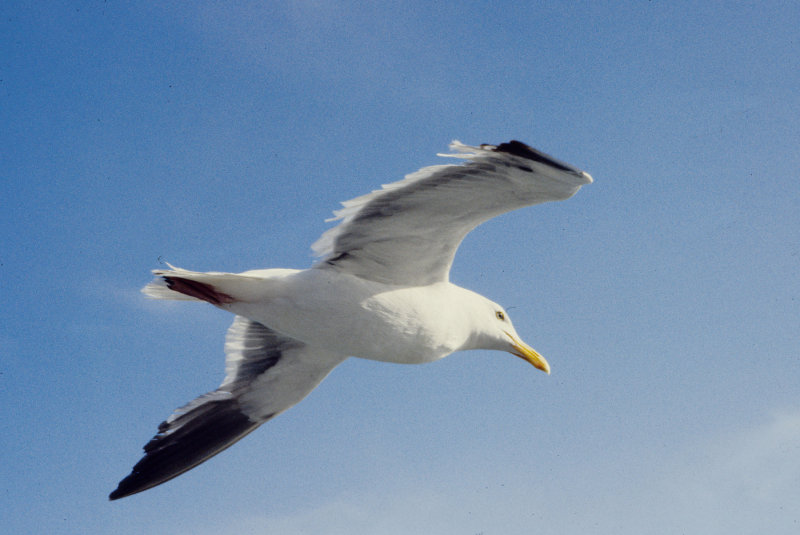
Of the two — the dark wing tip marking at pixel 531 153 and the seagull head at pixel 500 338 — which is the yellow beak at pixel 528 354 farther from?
the dark wing tip marking at pixel 531 153

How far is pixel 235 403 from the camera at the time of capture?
705cm

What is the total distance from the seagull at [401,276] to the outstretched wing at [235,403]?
1.37ft

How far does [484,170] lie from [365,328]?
1.43 meters

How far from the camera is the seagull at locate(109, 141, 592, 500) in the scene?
5.10 m

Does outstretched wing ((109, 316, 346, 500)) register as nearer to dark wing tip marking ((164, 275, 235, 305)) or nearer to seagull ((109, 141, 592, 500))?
seagull ((109, 141, 592, 500))

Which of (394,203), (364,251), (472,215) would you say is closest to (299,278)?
(364,251)

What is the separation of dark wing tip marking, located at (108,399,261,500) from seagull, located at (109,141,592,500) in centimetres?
110

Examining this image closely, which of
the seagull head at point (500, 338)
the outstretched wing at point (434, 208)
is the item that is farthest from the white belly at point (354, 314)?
the seagull head at point (500, 338)

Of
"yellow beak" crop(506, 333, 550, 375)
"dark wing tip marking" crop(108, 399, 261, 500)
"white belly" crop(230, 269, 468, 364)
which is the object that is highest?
"yellow beak" crop(506, 333, 550, 375)

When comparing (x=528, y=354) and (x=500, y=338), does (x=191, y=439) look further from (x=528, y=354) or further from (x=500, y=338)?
(x=528, y=354)

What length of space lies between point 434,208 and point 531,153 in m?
0.87

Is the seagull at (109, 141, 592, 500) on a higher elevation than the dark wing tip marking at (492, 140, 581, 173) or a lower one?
lower

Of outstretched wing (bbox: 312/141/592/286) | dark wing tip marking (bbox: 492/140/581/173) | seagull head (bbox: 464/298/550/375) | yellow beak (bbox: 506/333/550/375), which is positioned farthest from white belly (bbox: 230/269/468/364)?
dark wing tip marking (bbox: 492/140/581/173)

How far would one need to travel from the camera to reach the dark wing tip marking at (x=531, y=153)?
4852mm
